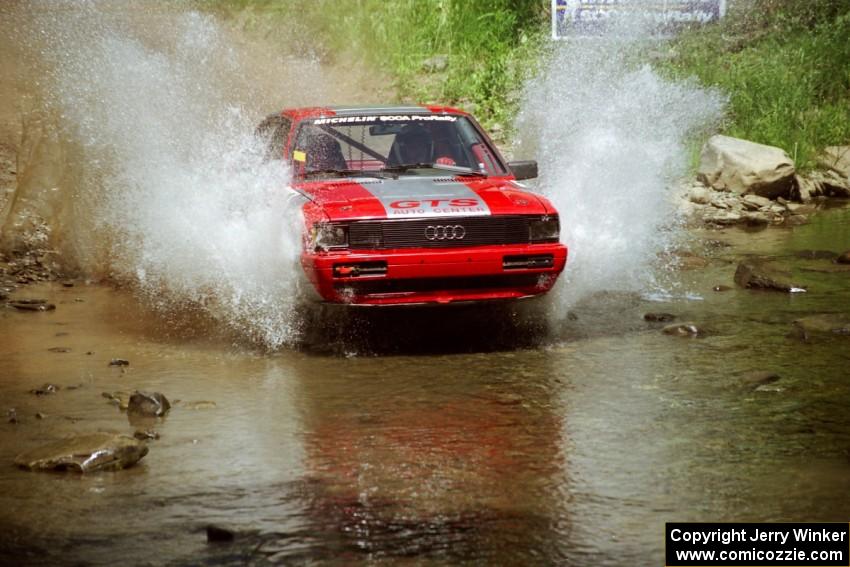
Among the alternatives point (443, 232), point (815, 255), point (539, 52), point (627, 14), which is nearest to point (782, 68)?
point (627, 14)

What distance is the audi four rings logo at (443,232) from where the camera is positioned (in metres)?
7.69

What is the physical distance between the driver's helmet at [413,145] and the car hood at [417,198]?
0.61 metres

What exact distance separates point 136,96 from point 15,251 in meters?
4.52

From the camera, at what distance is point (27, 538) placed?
4465 mm

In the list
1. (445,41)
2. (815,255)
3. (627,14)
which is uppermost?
(627,14)

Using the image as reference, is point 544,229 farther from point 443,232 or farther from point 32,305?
point 32,305

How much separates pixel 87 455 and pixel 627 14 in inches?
665

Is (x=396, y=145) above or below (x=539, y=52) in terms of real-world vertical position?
below

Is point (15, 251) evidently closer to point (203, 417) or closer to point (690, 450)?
point (203, 417)

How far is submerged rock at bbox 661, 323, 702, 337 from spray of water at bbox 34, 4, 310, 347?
2491mm

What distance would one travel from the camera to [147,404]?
629 centimetres

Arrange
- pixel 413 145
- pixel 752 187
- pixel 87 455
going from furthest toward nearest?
pixel 752 187 < pixel 413 145 < pixel 87 455

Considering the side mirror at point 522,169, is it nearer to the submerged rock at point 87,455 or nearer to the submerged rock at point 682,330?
the submerged rock at point 682,330

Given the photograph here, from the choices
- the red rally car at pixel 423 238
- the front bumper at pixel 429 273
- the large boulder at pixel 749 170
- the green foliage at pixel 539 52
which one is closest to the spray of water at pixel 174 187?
the red rally car at pixel 423 238
